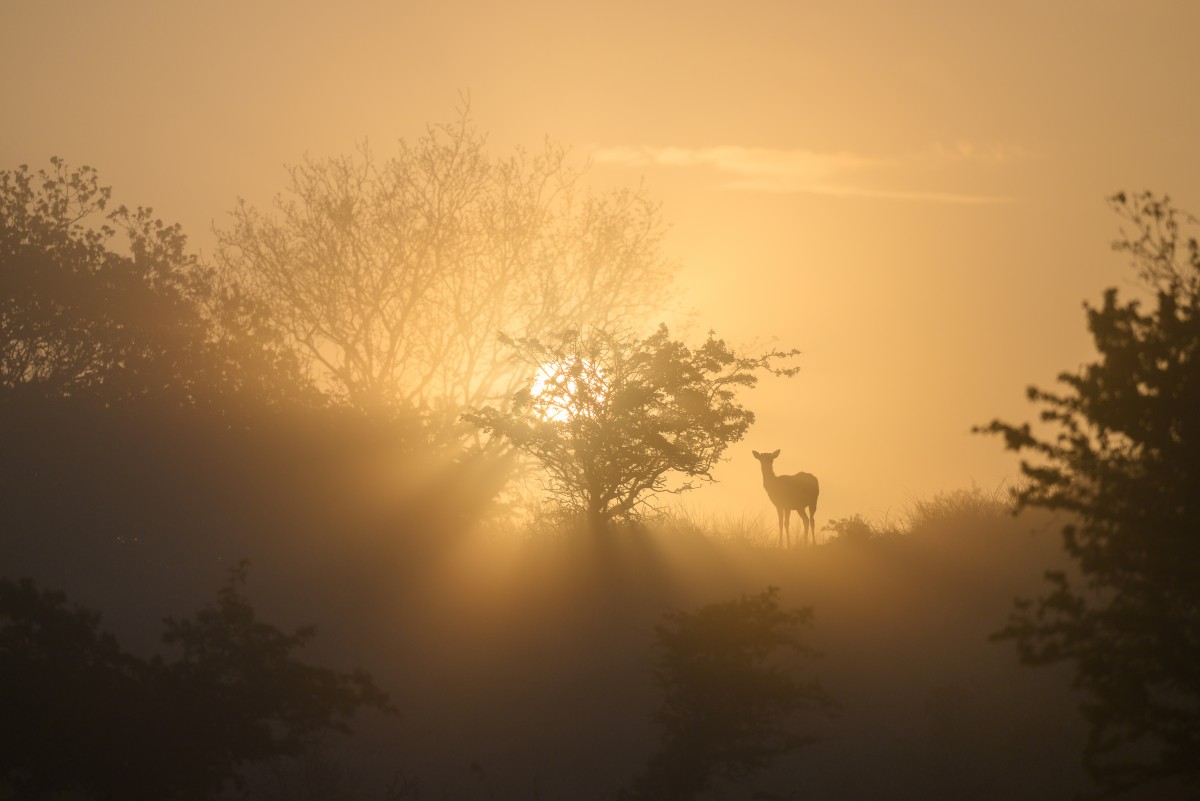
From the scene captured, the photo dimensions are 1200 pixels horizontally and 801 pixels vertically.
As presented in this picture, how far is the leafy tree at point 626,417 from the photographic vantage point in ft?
80.1

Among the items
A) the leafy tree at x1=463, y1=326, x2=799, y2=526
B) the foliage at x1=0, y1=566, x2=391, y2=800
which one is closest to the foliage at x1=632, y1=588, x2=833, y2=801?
the foliage at x1=0, y1=566, x2=391, y2=800

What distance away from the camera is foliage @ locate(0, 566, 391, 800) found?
12.4 meters

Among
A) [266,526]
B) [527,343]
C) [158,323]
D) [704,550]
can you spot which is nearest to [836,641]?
[704,550]

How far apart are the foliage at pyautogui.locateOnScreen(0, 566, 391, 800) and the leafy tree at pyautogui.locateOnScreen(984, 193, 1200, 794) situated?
25.2 ft

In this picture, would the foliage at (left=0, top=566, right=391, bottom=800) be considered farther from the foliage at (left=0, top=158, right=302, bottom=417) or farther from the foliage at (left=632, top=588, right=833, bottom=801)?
the foliage at (left=0, top=158, right=302, bottom=417)

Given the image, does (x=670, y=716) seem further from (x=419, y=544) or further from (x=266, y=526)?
(x=266, y=526)

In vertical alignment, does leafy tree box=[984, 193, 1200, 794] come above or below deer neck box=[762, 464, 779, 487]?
below

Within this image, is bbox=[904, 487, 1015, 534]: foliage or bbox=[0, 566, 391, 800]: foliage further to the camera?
bbox=[904, 487, 1015, 534]: foliage

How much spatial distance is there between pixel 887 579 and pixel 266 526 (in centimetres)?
1424

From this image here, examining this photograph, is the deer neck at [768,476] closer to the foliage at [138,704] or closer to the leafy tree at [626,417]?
the leafy tree at [626,417]

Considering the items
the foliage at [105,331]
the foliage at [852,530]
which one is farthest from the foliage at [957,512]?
→ the foliage at [105,331]

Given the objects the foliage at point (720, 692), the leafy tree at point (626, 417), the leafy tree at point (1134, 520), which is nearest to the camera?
the leafy tree at point (1134, 520)

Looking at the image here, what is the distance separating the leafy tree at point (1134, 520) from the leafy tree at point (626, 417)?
1442 cm

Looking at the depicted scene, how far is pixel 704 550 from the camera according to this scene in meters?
25.4
